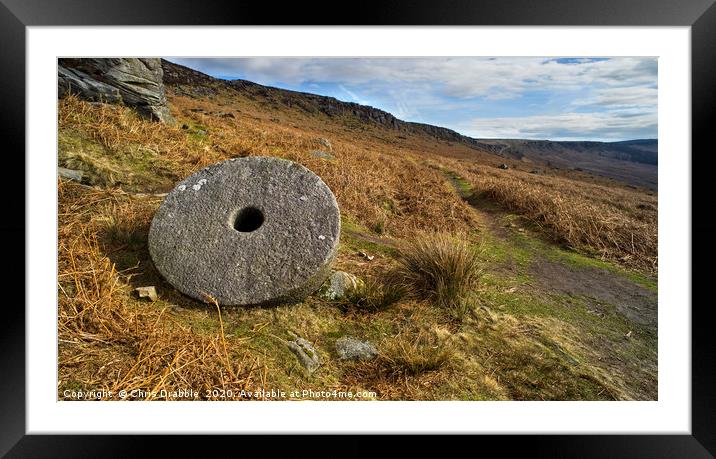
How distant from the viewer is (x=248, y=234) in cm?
291

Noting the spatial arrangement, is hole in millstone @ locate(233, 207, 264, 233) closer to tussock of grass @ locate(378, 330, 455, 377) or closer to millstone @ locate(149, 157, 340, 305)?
millstone @ locate(149, 157, 340, 305)

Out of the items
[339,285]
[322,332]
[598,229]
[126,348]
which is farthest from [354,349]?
[598,229]

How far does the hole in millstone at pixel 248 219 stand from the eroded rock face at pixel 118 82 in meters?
4.71

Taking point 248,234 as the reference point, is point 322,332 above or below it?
below

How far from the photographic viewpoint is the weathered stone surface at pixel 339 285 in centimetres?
308

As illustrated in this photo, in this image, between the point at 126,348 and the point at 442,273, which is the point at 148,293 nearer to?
the point at 126,348

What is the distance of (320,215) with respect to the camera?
302 cm

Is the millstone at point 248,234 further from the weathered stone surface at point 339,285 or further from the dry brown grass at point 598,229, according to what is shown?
the dry brown grass at point 598,229

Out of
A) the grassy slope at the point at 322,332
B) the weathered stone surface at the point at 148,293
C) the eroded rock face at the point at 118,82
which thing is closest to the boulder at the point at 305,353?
the grassy slope at the point at 322,332

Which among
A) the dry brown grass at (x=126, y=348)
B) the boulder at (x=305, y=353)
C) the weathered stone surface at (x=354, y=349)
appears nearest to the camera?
the dry brown grass at (x=126, y=348)

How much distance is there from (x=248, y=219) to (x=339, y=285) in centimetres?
109
